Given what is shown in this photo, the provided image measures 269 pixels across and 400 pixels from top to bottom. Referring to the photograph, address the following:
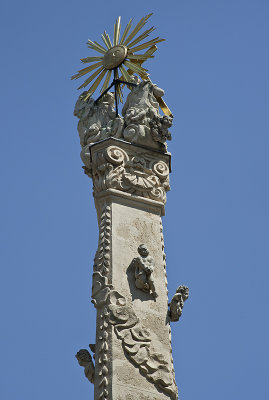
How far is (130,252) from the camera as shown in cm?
1622

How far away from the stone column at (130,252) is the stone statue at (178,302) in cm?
2

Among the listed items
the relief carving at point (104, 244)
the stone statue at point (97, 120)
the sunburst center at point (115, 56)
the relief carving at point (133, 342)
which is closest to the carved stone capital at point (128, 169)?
the stone statue at point (97, 120)

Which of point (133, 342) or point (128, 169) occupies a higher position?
point (128, 169)

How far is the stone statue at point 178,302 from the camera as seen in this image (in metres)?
16.0

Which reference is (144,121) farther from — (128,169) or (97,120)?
(128,169)

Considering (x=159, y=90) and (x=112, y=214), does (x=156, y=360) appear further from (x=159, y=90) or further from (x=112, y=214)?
(x=159, y=90)

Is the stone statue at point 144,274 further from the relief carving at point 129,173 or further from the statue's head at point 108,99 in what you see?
the statue's head at point 108,99

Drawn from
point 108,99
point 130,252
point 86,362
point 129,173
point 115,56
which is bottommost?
point 86,362

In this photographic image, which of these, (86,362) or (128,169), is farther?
(128,169)

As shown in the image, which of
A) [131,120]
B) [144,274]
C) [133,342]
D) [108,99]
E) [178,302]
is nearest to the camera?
[133,342]

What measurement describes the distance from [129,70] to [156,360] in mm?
6089

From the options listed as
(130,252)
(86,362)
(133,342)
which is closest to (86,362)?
(86,362)

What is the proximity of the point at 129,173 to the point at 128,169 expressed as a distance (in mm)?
83

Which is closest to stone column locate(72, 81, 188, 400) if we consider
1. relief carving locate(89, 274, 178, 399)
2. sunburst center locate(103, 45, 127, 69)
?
relief carving locate(89, 274, 178, 399)
